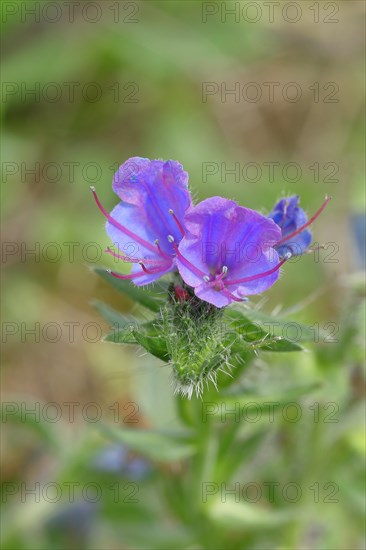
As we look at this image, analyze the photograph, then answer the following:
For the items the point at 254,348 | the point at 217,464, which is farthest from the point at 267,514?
the point at 254,348

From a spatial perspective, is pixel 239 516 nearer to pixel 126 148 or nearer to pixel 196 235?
pixel 196 235

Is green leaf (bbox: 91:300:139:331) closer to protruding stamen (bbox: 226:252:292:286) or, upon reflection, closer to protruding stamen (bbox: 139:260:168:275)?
protruding stamen (bbox: 139:260:168:275)

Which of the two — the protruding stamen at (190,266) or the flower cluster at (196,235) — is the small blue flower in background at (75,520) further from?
the protruding stamen at (190,266)

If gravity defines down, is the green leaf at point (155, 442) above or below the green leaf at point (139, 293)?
below

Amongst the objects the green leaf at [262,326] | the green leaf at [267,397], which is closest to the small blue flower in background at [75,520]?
the green leaf at [267,397]

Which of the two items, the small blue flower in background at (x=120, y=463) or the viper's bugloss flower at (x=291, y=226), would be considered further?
the small blue flower in background at (x=120, y=463)

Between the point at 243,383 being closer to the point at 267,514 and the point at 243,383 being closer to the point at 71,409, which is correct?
the point at 267,514

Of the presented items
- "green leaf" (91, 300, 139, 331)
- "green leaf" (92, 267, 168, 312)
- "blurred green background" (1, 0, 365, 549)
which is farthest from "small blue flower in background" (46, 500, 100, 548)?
"green leaf" (92, 267, 168, 312)
